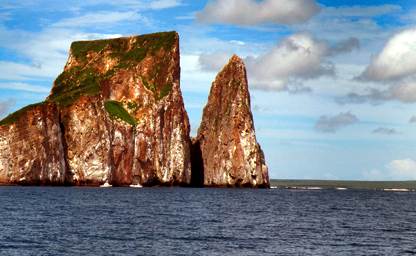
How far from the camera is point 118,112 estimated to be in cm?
18138

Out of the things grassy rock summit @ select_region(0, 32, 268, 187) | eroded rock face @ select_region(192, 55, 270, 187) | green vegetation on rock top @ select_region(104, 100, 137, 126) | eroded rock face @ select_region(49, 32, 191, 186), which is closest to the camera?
grassy rock summit @ select_region(0, 32, 268, 187)

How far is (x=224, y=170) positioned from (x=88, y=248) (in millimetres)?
142824

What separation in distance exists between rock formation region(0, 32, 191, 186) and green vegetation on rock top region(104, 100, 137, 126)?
0.94 feet

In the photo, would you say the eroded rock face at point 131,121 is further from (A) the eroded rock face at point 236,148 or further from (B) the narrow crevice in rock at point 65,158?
(A) the eroded rock face at point 236,148

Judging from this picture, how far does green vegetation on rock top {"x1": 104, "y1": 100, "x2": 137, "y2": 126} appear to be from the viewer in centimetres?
17962

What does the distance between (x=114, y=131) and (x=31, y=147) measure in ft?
82.9

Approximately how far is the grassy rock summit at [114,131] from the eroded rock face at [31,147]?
0.25 m

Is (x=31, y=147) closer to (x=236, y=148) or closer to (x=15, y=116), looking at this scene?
(x=15, y=116)

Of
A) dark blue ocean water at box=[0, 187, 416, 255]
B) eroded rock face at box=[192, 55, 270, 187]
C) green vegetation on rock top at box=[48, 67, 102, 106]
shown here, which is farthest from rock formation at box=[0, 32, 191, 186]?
dark blue ocean water at box=[0, 187, 416, 255]

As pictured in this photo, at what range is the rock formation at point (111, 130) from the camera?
538 ft

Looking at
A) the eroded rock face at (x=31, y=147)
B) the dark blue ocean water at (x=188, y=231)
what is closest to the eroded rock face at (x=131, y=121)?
the eroded rock face at (x=31, y=147)

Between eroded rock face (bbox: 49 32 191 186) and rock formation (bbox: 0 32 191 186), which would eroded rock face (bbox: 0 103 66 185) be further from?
eroded rock face (bbox: 49 32 191 186)

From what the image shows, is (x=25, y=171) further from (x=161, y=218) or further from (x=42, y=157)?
(x=161, y=218)

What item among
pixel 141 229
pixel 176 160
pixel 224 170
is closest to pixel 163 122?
pixel 176 160
